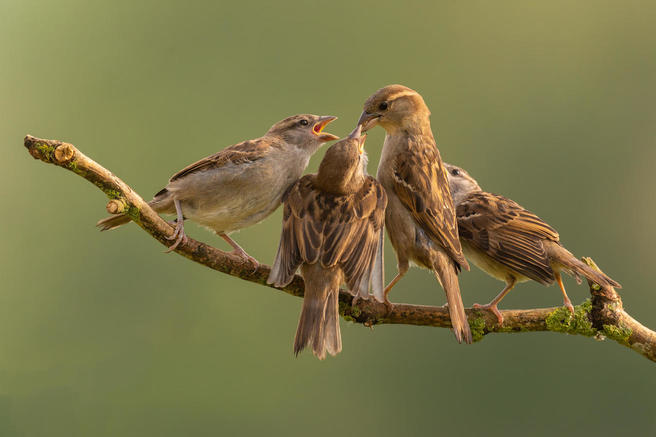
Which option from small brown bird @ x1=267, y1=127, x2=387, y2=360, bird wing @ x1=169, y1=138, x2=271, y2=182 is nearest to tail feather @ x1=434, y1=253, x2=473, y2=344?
small brown bird @ x1=267, y1=127, x2=387, y2=360

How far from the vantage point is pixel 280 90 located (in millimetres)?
19172

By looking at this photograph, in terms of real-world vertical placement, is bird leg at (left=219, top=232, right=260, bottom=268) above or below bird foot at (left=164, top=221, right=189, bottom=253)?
above

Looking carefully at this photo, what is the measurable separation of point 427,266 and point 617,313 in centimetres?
125

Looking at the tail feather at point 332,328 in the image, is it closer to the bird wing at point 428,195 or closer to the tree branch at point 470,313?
the tree branch at point 470,313

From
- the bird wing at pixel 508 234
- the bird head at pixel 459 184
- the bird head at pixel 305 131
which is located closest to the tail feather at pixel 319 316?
the bird head at pixel 305 131

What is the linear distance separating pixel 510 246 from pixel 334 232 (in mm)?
1647

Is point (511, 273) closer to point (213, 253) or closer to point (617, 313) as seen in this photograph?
point (617, 313)

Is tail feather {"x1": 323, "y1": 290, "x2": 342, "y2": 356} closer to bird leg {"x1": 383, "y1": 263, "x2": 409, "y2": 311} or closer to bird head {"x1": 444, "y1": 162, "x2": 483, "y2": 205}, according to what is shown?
bird leg {"x1": 383, "y1": 263, "x2": 409, "y2": 311}

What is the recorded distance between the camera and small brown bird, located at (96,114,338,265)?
4.45m

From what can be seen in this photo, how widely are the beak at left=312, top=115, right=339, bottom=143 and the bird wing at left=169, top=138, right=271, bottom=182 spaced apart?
1.33ft

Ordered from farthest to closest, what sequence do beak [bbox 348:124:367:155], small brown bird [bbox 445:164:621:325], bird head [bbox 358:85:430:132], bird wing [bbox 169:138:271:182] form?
small brown bird [bbox 445:164:621:325]
bird wing [bbox 169:138:271:182]
bird head [bbox 358:85:430:132]
beak [bbox 348:124:367:155]

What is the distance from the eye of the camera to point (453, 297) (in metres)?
4.02

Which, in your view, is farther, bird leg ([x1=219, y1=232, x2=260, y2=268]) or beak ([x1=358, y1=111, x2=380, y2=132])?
beak ([x1=358, y1=111, x2=380, y2=132])

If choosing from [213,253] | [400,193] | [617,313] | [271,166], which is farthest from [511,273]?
[213,253]
